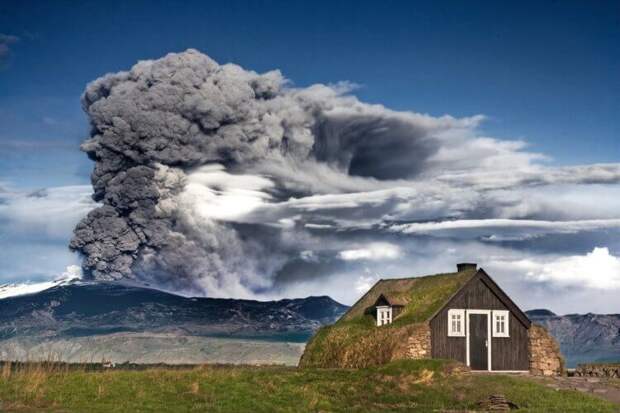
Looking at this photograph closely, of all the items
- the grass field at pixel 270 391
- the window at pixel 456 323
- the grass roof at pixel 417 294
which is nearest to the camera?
the grass field at pixel 270 391

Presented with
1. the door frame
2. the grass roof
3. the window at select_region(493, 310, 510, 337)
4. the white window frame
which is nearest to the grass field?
the door frame

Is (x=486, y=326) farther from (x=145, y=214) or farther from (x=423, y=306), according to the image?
(x=145, y=214)

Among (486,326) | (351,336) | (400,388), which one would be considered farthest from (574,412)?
(351,336)

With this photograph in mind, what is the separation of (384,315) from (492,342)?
6.69 m

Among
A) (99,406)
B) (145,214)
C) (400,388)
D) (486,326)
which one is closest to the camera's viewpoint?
(99,406)

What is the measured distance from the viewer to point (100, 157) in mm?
144875

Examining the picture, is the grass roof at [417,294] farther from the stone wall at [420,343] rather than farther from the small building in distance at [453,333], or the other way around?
the stone wall at [420,343]

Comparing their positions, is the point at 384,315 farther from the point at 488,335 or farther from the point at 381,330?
the point at 488,335

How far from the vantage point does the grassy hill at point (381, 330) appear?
5397 cm

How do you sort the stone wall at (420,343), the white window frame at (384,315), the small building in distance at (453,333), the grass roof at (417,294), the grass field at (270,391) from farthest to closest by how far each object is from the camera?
1. the white window frame at (384,315)
2. the grass roof at (417,294)
3. the small building in distance at (453,333)
4. the stone wall at (420,343)
5. the grass field at (270,391)

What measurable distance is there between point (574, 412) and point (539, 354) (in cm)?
1836

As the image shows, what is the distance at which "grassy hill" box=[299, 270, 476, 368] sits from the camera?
54.0 meters

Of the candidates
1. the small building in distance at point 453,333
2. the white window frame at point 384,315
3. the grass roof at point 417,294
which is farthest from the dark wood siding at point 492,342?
the white window frame at point 384,315

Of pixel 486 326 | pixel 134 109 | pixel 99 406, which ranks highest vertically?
pixel 134 109
